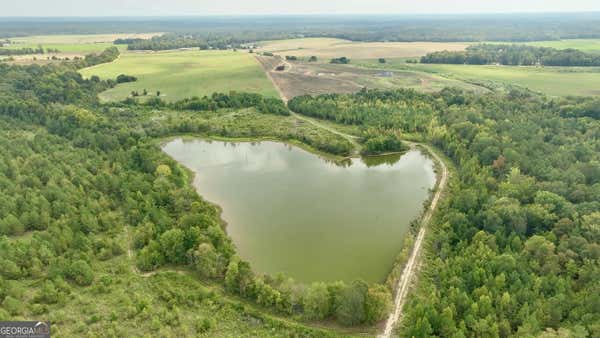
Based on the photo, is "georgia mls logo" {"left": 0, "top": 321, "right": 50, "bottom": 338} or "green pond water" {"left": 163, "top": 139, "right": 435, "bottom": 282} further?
"green pond water" {"left": 163, "top": 139, "right": 435, "bottom": 282}

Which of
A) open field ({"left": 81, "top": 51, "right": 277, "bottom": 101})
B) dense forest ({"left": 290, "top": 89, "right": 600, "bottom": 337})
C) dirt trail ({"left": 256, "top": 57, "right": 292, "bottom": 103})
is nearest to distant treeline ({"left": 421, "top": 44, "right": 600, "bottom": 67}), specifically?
dirt trail ({"left": 256, "top": 57, "right": 292, "bottom": 103})

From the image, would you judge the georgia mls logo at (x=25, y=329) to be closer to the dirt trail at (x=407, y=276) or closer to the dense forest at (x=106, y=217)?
the dense forest at (x=106, y=217)

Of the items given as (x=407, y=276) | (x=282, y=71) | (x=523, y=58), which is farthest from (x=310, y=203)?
(x=523, y=58)

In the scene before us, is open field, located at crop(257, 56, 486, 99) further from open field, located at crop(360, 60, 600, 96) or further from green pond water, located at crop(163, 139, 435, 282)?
green pond water, located at crop(163, 139, 435, 282)

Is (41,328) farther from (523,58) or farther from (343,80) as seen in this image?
(523,58)

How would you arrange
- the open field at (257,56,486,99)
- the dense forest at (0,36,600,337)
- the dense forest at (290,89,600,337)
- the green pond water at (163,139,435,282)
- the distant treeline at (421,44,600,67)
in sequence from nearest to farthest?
the dense forest at (290,89,600,337)
the dense forest at (0,36,600,337)
the green pond water at (163,139,435,282)
the open field at (257,56,486,99)
the distant treeline at (421,44,600,67)

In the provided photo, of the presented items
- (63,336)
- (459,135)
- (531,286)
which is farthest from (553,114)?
(63,336)
